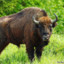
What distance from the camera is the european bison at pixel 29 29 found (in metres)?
8.02

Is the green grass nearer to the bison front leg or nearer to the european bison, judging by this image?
the bison front leg

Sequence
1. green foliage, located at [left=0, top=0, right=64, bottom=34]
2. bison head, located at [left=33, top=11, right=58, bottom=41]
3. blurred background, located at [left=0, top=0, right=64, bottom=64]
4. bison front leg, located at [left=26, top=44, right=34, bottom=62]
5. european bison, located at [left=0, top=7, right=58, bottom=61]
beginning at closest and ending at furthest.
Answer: bison head, located at [left=33, top=11, right=58, bottom=41] → european bison, located at [left=0, top=7, right=58, bottom=61] → bison front leg, located at [left=26, top=44, right=34, bottom=62] → blurred background, located at [left=0, top=0, right=64, bottom=64] → green foliage, located at [left=0, top=0, right=64, bottom=34]

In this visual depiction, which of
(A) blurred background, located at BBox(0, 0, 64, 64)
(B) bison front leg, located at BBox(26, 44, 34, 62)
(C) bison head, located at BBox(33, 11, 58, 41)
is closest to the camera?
(C) bison head, located at BBox(33, 11, 58, 41)

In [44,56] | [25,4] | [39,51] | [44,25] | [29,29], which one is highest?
→ [44,25]

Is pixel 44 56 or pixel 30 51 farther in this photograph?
pixel 44 56

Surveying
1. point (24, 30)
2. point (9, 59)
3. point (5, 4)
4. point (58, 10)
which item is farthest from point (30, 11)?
point (5, 4)

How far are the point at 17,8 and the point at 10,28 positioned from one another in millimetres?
10288

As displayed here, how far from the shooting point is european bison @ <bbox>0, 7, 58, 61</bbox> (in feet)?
26.3

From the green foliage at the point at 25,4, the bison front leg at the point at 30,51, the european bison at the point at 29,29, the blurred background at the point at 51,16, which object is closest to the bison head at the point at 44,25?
the european bison at the point at 29,29

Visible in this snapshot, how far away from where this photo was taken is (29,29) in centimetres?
843

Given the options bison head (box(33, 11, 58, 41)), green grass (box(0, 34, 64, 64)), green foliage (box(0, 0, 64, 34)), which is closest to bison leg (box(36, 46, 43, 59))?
green grass (box(0, 34, 64, 64))

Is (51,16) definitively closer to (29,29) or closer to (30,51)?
(29,29)

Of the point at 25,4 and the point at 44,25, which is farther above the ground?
the point at 44,25

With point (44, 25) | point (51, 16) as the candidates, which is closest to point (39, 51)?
point (44, 25)
